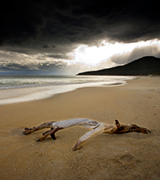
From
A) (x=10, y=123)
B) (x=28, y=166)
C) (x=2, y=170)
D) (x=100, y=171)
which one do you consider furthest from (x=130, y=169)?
(x=10, y=123)

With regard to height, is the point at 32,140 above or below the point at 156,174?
below

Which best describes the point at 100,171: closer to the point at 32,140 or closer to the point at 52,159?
the point at 52,159

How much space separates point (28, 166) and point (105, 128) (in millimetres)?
1635

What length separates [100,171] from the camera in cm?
148

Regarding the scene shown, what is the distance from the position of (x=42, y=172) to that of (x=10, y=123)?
9.50 feet

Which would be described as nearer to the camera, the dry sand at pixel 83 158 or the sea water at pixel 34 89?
the dry sand at pixel 83 158

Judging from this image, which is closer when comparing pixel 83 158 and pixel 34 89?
pixel 83 158

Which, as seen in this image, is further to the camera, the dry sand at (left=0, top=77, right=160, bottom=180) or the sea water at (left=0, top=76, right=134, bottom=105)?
the sea water at (left=0, top=76, right=134, bottom=105)

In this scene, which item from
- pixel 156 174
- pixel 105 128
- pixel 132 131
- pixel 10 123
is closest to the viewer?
pixel 156 174

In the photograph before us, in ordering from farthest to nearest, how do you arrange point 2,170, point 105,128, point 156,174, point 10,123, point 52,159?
point 10,123
point 105,128
point 52,159
point 2,170
point 156,174

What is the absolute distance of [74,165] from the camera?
64.1 inches

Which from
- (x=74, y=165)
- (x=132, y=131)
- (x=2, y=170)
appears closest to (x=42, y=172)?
(x=74, y=165)

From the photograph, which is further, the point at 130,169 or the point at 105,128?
the point at 105,128

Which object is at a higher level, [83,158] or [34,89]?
[34,89]
